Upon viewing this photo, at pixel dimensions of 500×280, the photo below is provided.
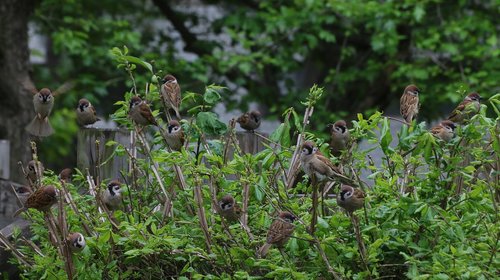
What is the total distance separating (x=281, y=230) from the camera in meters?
3.59

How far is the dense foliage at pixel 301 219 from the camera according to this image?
11.5 ft

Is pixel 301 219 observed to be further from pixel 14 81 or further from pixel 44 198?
pixel 14 81

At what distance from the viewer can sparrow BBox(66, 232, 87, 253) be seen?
12.6ft

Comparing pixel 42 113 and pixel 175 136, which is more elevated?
pixel 175 136

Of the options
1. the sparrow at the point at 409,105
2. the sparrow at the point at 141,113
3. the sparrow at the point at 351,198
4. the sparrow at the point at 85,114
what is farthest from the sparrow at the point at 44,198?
the sparrow at the point at 409,105

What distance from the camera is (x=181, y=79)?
9922 mm

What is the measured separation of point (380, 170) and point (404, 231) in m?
0.39

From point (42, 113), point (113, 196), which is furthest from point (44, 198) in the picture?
point (42, 113)

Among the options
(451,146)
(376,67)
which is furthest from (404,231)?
(376,67)

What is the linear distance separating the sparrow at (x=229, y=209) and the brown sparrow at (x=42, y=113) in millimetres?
2145

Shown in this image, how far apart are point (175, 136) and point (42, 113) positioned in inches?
75.3

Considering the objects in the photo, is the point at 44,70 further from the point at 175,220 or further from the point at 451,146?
the point at 451,146

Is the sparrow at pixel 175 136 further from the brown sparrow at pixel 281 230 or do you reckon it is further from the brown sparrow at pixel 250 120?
the brown sparrow at pixel 250 120

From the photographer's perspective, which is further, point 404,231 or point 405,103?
point 405,103
